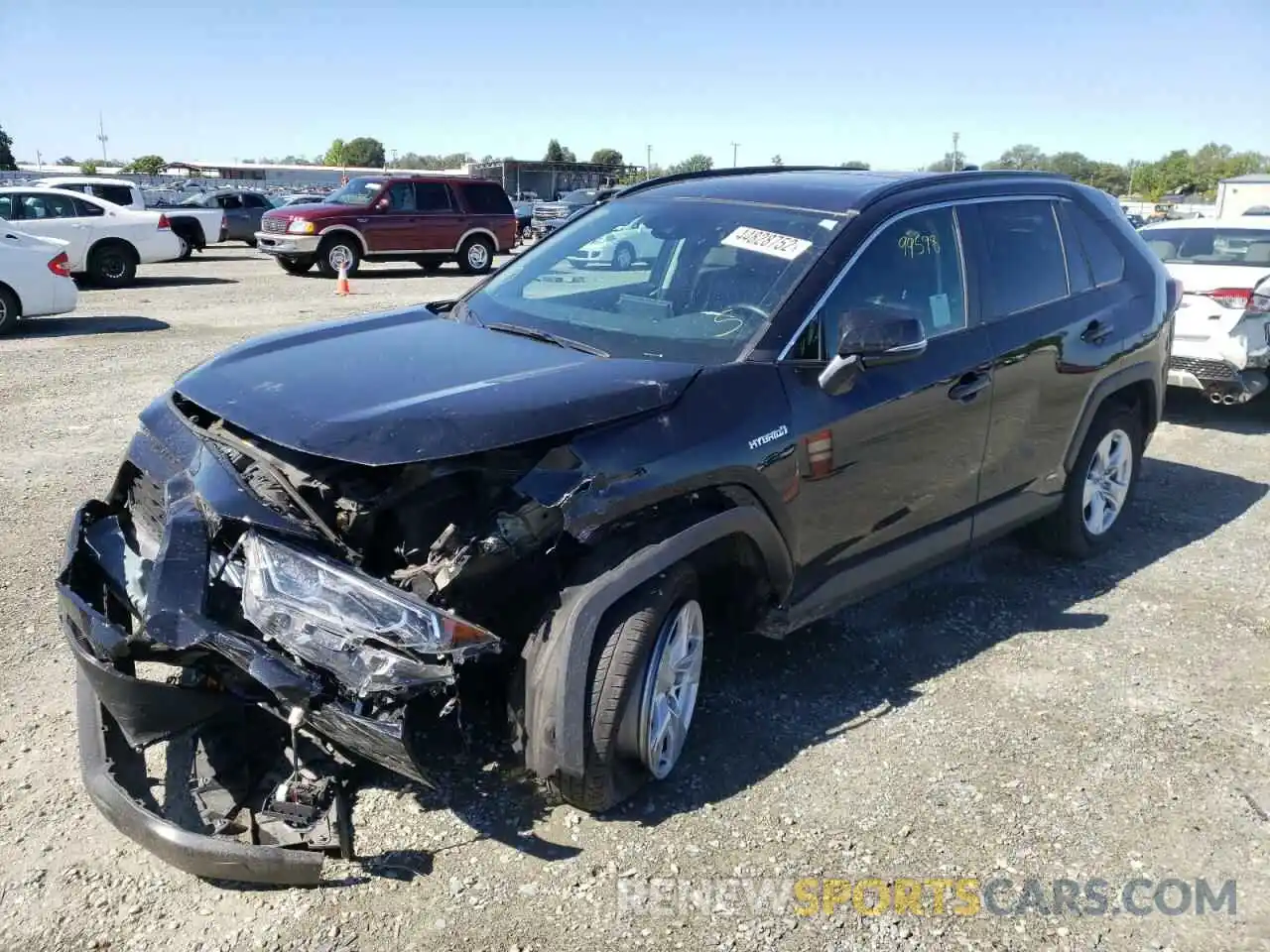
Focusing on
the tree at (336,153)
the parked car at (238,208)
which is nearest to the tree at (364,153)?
the tree at (336,153)

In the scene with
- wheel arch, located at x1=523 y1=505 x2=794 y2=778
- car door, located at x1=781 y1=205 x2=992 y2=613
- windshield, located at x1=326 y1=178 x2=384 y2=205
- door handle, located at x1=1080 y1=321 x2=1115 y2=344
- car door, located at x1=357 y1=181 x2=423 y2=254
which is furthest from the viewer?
windshield, located at x1=326 y1=178 x2=384 y2=205

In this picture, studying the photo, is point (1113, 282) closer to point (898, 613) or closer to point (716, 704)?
point (898, 613)

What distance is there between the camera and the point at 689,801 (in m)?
3.26

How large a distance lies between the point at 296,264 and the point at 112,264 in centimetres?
340

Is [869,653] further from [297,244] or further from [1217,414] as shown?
[297,244]

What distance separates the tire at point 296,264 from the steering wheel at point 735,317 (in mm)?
17363

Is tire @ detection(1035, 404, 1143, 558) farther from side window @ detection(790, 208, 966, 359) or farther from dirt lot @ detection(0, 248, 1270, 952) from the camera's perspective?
side window @ detection(790, 208, 966, 359)

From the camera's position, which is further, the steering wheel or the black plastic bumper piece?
the steering wheel

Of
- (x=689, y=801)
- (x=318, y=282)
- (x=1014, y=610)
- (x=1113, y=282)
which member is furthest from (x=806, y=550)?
(x=318, y=282)

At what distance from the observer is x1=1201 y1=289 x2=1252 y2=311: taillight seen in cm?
812

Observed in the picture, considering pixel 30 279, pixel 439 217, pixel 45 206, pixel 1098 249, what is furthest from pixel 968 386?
pixel 439 217

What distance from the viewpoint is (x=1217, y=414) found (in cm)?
910

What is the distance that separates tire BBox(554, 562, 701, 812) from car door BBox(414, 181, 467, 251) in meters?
18.3

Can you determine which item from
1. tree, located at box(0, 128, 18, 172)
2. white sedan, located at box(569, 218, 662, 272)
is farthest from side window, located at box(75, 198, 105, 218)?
tree, located at box(0, 128, 18, 172)
